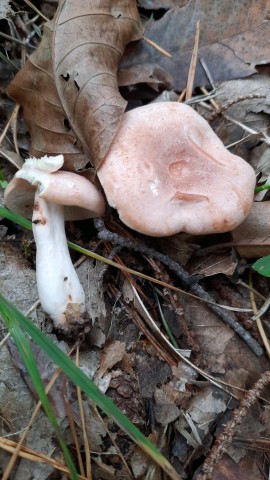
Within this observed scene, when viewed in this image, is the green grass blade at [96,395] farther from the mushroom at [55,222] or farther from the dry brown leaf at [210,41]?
the dry brown leaf at [210,41]

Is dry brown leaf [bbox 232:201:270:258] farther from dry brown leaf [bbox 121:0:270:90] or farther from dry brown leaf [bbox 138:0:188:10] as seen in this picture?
dry brown leaf [bbox 138:0:188:10]

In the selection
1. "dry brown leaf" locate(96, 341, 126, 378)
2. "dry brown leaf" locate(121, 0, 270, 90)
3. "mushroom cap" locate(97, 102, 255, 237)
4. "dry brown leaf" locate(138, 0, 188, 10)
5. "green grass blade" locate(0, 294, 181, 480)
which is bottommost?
"dry brown leaf" locate(96, 341, 126, 378)

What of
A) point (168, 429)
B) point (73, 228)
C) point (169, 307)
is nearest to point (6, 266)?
point (73, 228)

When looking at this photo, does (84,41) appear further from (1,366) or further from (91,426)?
(91,426)

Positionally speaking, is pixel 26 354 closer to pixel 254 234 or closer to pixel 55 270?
pixel 55 270

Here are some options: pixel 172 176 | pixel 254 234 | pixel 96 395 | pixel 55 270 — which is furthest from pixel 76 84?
pixel 96 395

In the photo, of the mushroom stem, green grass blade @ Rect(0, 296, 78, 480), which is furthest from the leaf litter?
green grass blade @ Rect(0, 296, 78, 480)
